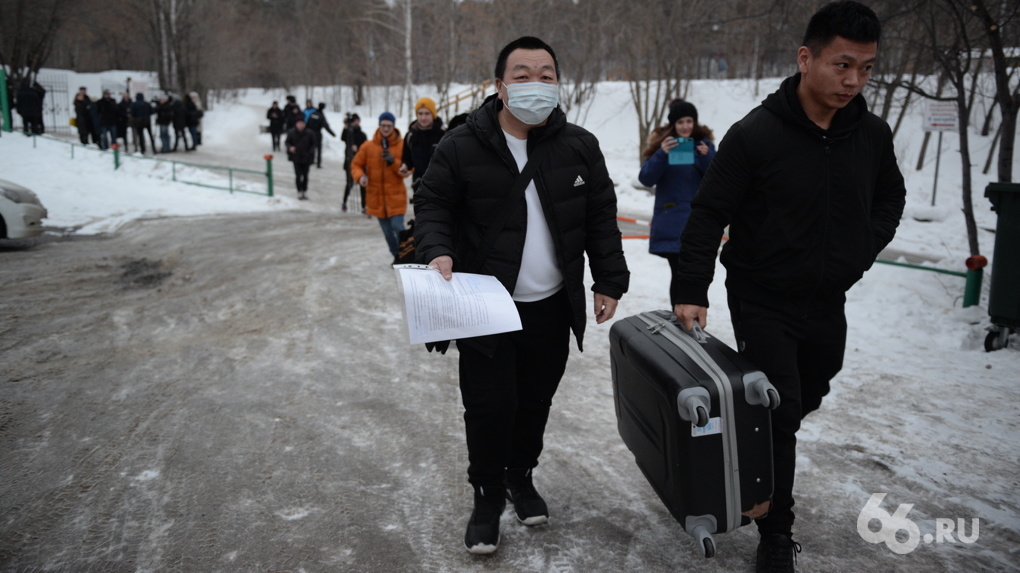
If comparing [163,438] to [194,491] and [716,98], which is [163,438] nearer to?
[194,491]

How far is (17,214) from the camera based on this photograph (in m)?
9.52

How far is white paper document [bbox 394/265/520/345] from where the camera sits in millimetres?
2627

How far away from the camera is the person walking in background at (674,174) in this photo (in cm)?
564

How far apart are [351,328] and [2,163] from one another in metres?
14.4

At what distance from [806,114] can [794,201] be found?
1.13ft

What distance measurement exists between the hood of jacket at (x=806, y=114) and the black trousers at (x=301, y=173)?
1495 centimetres

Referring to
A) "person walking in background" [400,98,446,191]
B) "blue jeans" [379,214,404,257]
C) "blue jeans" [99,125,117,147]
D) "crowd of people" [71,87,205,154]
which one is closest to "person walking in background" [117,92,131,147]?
"crowd of people" [71,87,205,154]

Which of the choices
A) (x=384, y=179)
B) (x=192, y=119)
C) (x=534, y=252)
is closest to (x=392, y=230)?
(x=384, y=179)

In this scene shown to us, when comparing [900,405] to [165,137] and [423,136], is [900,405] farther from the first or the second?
[165,137]

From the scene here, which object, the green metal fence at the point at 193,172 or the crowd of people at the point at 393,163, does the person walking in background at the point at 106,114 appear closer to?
the green metal fence at the point at 193,172

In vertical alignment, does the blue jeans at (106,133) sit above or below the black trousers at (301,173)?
above

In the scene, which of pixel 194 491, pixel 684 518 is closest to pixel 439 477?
pixel 194 491

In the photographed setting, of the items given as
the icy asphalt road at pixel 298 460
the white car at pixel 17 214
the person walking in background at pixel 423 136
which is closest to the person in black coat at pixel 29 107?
the white car at pixel 17 214

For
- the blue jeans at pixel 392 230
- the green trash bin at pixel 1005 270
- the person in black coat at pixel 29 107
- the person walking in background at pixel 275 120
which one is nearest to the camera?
the green trash bin at pixel 1005 270
